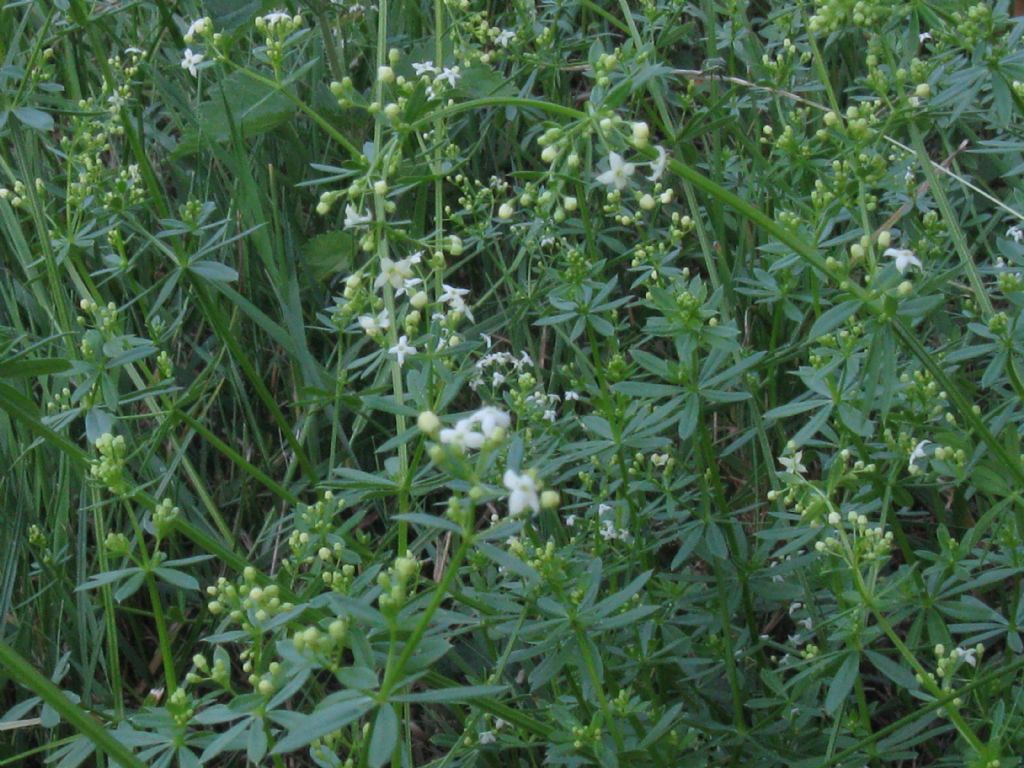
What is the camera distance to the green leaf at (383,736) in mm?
1409

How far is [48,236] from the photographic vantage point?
8.64ft

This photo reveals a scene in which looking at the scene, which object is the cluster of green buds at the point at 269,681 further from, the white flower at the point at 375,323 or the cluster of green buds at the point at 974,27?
the cluster of green buds at the point at 974,27

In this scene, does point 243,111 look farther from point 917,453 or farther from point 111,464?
point 917,453

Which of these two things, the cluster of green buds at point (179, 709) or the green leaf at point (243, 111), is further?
the green leaf at point (243, 111)

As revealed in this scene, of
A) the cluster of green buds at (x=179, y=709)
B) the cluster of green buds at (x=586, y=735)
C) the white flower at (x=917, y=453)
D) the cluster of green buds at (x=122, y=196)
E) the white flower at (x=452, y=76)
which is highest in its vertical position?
the white flower at (x=452, y=76)

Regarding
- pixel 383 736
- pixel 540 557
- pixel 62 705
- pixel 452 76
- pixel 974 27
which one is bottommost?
pixel 540 557

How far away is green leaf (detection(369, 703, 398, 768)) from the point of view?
1.41 m

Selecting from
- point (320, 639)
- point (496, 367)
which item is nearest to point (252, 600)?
point (320, 639)

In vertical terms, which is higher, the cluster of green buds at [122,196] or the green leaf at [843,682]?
the cluster of green buds at [122,196]

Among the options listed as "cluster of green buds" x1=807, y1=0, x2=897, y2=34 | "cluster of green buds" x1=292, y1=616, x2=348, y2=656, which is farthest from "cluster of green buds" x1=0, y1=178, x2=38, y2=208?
"cluster of green buds" x1=807, y1=0, x2=897, y2=34

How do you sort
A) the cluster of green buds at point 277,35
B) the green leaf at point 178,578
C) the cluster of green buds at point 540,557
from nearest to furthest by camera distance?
the green leaf at point 178,578, the cluster of green buds at point 540,557, the cluster of green buds at point 277,35

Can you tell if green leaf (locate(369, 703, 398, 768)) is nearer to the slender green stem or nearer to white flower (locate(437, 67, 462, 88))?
the slender green stem

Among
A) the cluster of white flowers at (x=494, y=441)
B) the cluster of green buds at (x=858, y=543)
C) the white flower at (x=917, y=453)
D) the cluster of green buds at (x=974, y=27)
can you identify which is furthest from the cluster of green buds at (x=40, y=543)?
the cluster of green buds at (x=974, y=27)

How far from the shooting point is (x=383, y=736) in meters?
1.44
